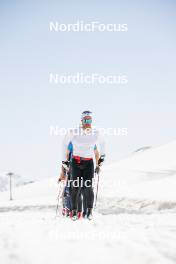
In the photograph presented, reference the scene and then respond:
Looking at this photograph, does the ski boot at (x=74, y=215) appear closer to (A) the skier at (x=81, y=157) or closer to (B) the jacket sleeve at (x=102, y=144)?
(A) the skier at (x=81, y=157)

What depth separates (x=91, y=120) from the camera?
7.71 metres

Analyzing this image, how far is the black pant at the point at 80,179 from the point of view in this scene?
298 inches

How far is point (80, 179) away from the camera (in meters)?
7.62

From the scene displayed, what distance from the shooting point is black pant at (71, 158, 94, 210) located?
298 inches

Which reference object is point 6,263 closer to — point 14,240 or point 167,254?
point 14,240

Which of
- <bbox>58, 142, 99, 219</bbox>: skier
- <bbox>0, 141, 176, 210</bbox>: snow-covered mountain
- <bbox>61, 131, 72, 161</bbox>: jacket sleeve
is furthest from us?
<bbox>0, 141, 176, 210</bbox>: snow-covered mountain

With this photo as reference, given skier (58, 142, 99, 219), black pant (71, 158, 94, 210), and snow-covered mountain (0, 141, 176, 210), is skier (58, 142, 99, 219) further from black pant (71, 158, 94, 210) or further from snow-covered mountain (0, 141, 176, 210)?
snow-covered mountain (0, 141, 176, 210)

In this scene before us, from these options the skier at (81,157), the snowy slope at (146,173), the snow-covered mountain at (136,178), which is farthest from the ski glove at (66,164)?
the snowy slope at (146,173)

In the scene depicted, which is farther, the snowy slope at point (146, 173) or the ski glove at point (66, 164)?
the snowy slope at point (146, 173)

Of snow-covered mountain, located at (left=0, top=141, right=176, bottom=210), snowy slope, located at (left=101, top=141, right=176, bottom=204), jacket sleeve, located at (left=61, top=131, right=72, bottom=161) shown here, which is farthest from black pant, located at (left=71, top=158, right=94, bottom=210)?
snowy slope, located at (left=101, top=141, right=176, bottom=204)

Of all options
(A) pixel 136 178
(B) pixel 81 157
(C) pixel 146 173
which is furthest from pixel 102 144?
(C) pixel 146 173

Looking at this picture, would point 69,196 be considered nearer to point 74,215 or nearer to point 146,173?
point 74,215

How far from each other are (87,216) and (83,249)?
328 cm

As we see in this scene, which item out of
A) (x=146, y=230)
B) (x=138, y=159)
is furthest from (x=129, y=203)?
(x=138, y=159)
